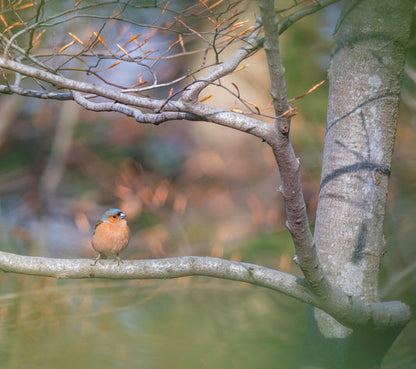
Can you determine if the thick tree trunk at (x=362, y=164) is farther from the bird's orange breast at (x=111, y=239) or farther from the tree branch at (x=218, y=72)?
the bird's orange breast at (x=111, y=239)

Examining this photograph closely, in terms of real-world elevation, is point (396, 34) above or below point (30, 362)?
above

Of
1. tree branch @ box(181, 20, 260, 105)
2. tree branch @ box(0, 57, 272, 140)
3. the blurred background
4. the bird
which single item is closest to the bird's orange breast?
the bird

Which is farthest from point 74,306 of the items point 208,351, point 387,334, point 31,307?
point 387,334

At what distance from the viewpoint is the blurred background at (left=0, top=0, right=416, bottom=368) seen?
7.87 feet

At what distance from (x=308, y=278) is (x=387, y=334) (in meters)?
0.58

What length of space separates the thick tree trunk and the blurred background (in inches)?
13.7

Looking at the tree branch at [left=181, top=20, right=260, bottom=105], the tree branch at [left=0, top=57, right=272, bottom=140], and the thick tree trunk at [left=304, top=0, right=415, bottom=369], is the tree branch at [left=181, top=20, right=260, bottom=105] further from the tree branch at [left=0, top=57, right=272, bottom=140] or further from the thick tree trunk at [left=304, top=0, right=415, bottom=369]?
the thick tree trunk at [left=304, top=0, right=415, bottom=369]

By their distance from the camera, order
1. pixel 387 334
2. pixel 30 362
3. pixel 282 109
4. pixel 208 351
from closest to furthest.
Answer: pixel 282 109 < pixel 387 334 < pixel 208 351 < pixel 30 362

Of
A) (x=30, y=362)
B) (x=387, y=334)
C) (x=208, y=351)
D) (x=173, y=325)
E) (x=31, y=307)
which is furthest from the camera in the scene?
(x=31, y=307)

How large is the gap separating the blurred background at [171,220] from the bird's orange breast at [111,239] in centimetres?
58

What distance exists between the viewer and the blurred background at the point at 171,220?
2398mm

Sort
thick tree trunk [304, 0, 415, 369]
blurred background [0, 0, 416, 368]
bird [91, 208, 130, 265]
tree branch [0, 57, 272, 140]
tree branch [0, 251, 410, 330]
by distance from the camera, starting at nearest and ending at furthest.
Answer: tree branch [0, 57, 272, 140]
tree branch [0, 251, 410, 330]
thick tree trunk [304, 0, 415, 369]
bird [91, 208, 130, 265]
blurred background [0, 0, 416, 368]

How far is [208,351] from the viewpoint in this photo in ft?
6.78

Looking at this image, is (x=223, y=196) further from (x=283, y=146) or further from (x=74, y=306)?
(x=283, y=146)
